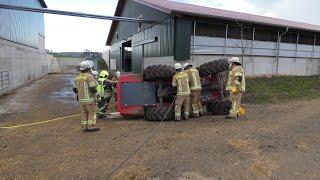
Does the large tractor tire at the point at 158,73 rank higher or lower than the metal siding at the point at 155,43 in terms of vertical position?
lower

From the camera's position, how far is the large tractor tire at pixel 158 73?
33.7ft

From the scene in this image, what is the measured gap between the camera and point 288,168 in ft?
20.2

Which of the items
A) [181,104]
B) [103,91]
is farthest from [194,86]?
[103,91]

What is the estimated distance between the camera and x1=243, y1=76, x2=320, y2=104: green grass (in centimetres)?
1461

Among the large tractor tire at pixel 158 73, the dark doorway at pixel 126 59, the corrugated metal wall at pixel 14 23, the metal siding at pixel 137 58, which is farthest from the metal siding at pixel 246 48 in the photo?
the dark doorway at pixel 126 59

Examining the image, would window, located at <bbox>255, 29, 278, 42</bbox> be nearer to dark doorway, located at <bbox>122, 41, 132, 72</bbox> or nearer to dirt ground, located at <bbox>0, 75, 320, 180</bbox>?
dirt ground, located at <bbox>0, 75, 320, 180</bbox>

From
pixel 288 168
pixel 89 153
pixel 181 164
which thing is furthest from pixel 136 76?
pixel 288 168

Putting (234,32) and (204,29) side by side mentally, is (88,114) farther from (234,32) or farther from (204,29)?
(234,32)

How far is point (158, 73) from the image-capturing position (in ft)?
33.7

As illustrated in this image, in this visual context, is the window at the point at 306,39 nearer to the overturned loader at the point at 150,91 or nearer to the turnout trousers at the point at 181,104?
the overturned loader at the point at 150,91

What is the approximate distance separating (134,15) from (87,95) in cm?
1823

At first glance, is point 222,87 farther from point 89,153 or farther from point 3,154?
point 3,154

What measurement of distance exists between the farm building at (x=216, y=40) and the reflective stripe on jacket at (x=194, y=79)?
23.9 feet

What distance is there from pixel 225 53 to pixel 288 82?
3.65 m
